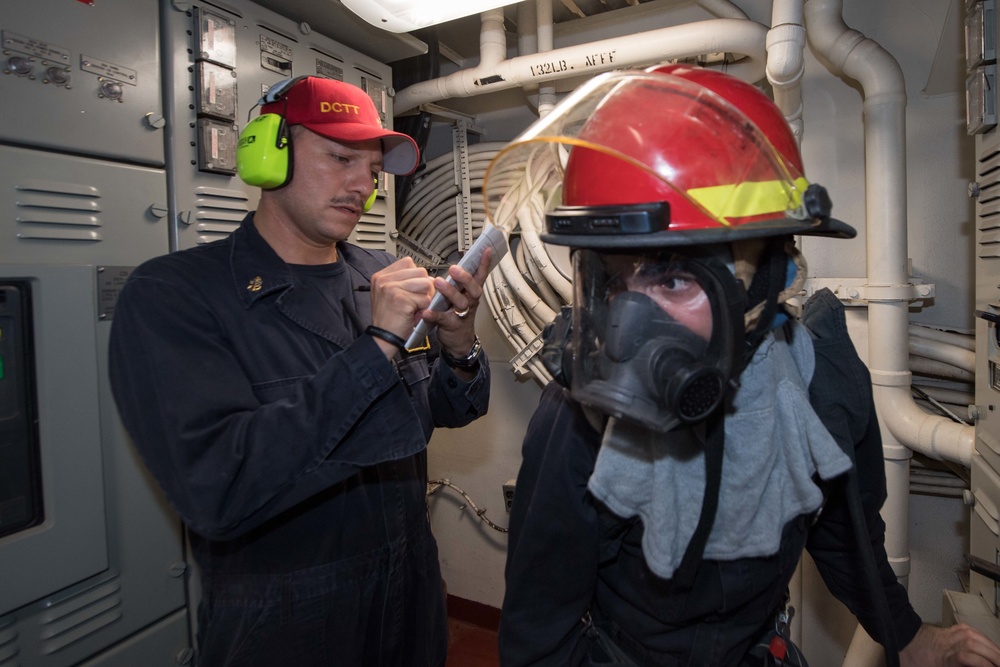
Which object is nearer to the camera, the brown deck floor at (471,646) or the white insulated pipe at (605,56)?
the white insulated pipe at (605,56)

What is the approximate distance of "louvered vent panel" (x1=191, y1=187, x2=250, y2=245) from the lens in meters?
2.00

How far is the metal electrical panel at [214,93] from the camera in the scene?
1.92 m

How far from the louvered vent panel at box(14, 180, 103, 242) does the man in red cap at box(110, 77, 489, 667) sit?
39 centimetres

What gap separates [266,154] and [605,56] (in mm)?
1538

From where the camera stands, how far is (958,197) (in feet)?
8.04

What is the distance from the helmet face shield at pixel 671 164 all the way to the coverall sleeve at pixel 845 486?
312 mm

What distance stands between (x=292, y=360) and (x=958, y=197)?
268cm

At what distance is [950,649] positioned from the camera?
4.20 feet

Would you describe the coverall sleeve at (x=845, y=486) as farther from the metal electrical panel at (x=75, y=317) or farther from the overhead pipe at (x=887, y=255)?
the metal electrical panel at (x=75, y=317)

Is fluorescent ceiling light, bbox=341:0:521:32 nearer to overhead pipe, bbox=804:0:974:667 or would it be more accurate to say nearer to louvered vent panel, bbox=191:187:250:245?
louvered vent panel, bbox=191:187:250:245

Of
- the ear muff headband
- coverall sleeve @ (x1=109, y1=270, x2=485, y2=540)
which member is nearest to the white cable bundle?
the ear muff headband

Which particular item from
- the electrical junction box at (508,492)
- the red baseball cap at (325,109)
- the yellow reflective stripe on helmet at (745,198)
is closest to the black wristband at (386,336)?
the red baseball cap at (325,109)

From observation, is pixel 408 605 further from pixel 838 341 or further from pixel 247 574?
pixel 838 341

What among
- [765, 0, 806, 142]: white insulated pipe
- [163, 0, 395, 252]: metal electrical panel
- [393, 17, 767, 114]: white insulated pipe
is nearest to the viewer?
[163, 0, 395, 252]: metal electrical panel
